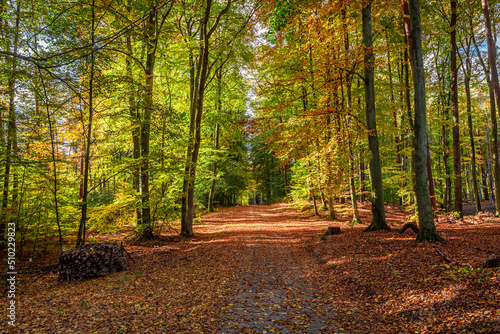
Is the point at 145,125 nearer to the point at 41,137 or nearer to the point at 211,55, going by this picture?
the point at 41,137

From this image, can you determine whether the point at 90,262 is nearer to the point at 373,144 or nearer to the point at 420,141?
the point at 420,141

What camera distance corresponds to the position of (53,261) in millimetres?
8180

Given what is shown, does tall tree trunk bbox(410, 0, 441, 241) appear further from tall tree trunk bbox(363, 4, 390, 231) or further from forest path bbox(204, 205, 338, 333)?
forest path bbox(204, 205, 338, 333)

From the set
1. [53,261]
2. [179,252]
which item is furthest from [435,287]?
[53,261]

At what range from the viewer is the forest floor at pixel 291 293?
3943 mm

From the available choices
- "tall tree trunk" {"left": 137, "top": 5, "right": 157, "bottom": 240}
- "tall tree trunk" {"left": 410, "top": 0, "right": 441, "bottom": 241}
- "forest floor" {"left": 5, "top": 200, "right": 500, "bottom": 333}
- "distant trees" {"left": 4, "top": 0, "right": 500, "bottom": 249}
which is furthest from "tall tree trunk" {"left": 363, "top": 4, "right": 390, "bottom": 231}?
"tall tree trunk" {"left": 137, "top": 5, "right": 157, "bottom": 240}

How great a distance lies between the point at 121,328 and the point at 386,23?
13715mm

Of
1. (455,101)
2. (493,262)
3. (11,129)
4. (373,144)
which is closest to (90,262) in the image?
(11,129)

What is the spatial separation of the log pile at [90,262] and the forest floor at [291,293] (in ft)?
0.96

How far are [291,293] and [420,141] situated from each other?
5554 millimetres

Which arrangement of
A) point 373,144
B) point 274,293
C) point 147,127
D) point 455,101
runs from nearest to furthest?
point 274,293 < point 373,144 < point 147,127 < point 455,101

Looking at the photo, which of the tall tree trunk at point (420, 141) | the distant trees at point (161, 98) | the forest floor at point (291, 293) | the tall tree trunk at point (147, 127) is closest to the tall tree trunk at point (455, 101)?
the distant trees at point (161, 98)

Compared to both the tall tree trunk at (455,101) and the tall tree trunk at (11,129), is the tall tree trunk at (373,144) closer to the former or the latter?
the tall tree trunk at (455,101)

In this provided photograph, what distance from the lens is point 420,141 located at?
7.05m
